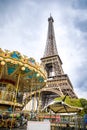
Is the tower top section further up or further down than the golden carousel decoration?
further up

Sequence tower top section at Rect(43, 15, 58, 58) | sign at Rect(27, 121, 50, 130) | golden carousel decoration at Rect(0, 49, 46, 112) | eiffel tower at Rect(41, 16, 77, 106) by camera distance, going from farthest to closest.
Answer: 1. tower top section at Rect(43, 15, 58, 58)
2. eiffel tower at Rect(41, 16, 77, 106)
3. golden carousel decoration at Rect(0, 49, 46, 112)
4. sign at Rect(27, 121, 50, 130)

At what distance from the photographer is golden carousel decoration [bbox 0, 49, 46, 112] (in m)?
8.75

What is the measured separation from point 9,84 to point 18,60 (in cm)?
355

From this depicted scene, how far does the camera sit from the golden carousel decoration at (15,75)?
8745 millimetres

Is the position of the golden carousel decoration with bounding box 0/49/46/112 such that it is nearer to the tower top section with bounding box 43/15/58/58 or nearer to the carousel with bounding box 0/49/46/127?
the carousel with bounding box 0/49/46/127

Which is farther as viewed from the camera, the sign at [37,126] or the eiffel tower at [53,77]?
the eiffel tower at [53,77]

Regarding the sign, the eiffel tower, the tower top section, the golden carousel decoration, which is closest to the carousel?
the golden carousel decoration

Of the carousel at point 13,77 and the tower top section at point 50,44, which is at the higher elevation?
the tower top section at point 50,44

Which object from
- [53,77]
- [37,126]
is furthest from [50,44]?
[37,126]

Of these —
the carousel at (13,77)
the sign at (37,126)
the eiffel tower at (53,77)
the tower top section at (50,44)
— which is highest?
the tower top section at (50,44)

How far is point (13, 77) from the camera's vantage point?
1161 centimetres

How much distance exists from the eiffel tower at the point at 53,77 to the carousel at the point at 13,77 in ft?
95.5

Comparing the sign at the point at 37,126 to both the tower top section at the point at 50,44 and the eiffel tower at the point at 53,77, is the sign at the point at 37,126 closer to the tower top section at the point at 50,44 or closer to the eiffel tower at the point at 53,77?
the eiffel tower at the point at 53,77

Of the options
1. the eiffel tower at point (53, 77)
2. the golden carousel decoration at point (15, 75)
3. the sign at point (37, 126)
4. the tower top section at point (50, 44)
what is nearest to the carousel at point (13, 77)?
the golden carousel decoration at point (15, 75)
